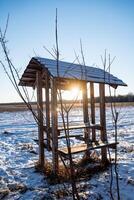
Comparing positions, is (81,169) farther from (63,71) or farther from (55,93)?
(63,71)

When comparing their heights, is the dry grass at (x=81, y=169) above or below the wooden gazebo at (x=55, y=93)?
below

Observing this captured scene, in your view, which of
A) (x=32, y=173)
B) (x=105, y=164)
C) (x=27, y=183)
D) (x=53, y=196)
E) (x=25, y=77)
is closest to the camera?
(x=53, y=196)

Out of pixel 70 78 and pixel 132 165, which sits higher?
pixel 70 78

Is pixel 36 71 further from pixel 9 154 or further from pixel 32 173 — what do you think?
pixel 9 154

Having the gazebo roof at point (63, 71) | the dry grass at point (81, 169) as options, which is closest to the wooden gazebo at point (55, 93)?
the gazebo roof at point (63, 71)

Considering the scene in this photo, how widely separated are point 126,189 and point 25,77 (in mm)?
4671

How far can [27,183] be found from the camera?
5.44m

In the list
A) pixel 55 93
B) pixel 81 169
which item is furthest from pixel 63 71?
pixel 81 169

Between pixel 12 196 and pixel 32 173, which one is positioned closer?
pixel 12 196

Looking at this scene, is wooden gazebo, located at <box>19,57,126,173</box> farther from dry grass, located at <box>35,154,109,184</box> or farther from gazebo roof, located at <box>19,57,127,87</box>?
dry grass, located at <box>35,154,109,184</box>

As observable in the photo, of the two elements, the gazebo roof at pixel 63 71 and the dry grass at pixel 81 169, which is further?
the gazebo roof at pixel 63 71

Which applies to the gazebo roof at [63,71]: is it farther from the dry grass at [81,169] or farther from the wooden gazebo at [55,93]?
the dry grass at [81,169]

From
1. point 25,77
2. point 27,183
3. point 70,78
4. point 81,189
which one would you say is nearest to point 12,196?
point 27,183

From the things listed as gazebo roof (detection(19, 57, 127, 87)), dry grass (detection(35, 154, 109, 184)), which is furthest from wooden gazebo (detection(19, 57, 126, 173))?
dry grass (detection(35, 154, 109, 184))
